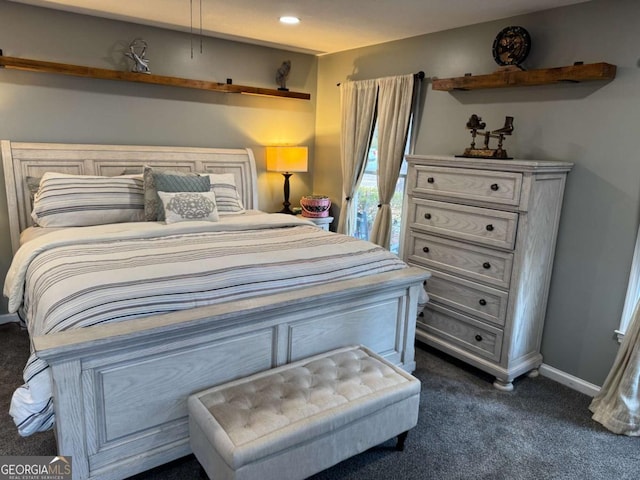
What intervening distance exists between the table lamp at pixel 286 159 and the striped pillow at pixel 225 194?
2.18 ft

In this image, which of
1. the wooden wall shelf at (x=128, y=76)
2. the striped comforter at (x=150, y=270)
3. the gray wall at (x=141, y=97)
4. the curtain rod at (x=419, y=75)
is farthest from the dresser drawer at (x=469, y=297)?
the wooden wall shelf at (x=128, y=76)

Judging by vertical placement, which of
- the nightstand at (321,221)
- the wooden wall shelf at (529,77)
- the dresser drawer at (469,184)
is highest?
the wooden wall shelf at (529,77)

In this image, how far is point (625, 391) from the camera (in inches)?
93.1

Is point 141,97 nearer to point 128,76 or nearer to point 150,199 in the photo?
point 128,76

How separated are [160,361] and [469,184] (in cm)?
200

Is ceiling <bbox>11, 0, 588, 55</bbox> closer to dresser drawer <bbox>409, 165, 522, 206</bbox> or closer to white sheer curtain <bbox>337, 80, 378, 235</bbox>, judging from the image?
white sheer curtain <bbox>337, 80, 378, 235</bbox>

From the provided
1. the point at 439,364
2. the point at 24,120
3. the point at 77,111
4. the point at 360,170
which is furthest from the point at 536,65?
the point at 24,120

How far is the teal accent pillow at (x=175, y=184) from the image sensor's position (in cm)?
313

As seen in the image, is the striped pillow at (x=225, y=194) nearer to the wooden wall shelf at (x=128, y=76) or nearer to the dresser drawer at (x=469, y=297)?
the wooden wall shelf at (x=128, y=76)

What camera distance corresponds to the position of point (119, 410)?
5.80 feet

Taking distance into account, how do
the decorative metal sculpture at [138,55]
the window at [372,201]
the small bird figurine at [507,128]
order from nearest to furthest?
the small bird figurine at [507,128]
the decorative metal sculpture at [138,55]
the window at [372,201]

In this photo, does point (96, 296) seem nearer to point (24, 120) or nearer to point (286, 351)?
point (286, 351)

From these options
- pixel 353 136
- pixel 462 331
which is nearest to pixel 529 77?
pixel 462 331

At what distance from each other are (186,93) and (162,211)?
1.30 meters
